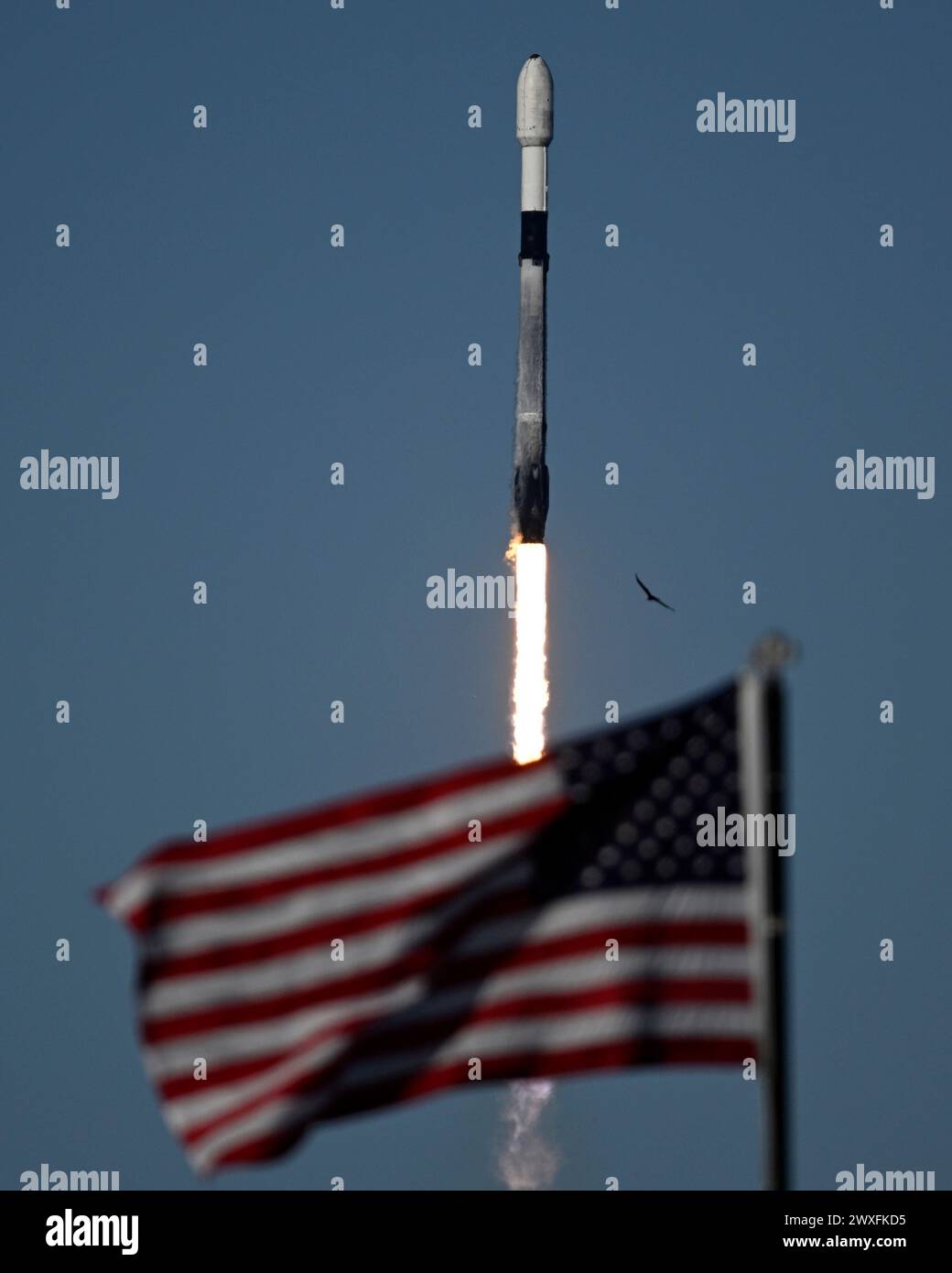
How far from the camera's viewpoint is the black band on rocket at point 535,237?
503 feet

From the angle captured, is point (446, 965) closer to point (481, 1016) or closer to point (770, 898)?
point (481, 1016)

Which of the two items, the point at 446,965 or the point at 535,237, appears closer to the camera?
the point at 446,965

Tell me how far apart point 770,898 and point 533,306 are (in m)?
124

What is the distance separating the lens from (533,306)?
498 ft

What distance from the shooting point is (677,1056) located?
30.5 metres

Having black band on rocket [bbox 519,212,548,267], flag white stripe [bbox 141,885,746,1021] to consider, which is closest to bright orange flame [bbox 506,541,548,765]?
black band on rocket [bbox 519,212,548,267]

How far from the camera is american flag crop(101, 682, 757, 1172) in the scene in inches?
1212

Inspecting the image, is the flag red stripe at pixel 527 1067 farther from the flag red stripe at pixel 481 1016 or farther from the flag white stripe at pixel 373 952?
the flag white stripe at pixel 373 952

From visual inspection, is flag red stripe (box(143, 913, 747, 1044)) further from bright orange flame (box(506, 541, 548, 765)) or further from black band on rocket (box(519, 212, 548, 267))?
black band on rocket (box(519, 212, 548, 267))

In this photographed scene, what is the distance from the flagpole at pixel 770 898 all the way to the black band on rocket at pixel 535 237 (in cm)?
12432

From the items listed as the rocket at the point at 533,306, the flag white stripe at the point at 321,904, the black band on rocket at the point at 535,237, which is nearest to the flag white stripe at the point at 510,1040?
the flag white stripe at the point at 321,904

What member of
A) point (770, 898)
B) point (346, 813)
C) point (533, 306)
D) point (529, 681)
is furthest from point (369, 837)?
point (533, 306)

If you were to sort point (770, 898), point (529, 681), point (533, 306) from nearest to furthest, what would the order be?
point (770, 898)
point (529, 681)
point (533, 306)
